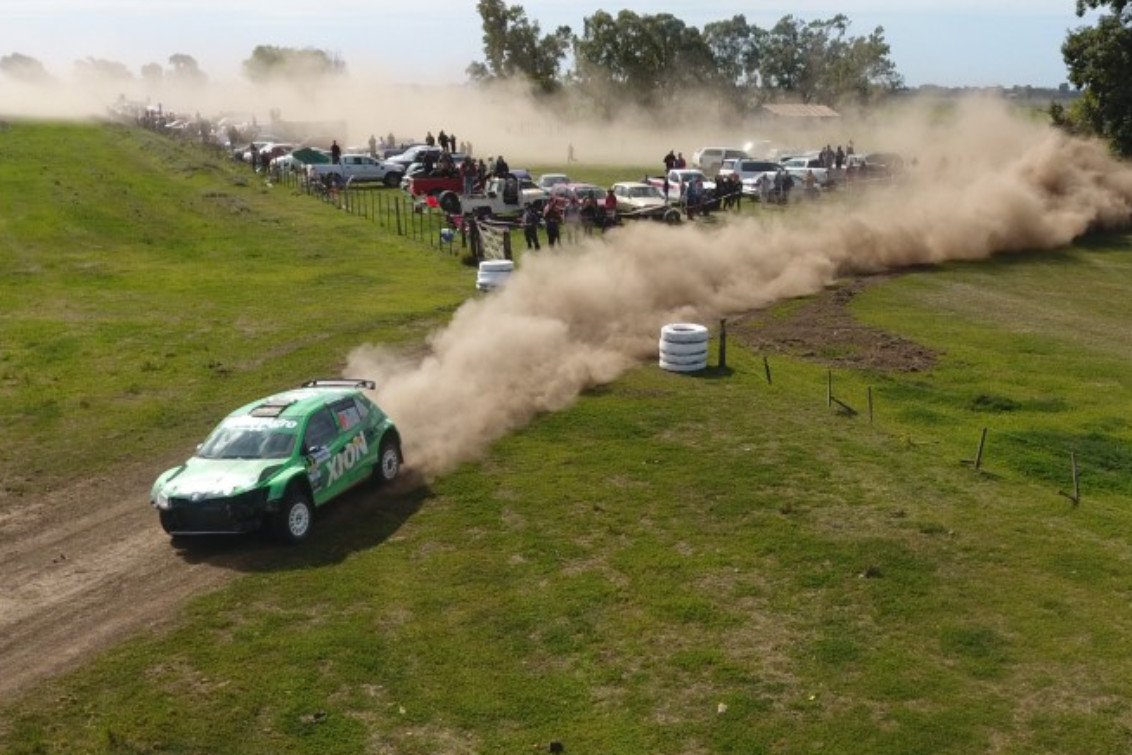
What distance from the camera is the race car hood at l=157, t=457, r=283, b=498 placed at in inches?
570

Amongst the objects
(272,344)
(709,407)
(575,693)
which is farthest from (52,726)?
(272,344)

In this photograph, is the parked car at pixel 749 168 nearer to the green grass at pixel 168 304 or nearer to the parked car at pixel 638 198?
the parked car at pixel 638 198

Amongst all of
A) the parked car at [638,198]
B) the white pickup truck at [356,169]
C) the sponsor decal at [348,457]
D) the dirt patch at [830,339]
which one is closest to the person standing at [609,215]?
the parked car at [638,198]

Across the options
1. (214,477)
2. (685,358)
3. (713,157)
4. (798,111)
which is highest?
(798,111)

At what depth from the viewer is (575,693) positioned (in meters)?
11.3

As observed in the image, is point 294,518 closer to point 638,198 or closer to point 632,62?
point 638,198

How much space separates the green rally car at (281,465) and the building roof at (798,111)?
94.1m

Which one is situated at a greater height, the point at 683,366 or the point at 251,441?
the point at 251,441

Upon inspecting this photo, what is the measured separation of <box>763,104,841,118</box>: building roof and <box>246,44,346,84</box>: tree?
5141 cm

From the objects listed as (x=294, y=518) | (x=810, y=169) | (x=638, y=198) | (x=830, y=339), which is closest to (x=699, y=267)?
(x=830, y=339)

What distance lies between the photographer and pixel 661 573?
13859 millimetres

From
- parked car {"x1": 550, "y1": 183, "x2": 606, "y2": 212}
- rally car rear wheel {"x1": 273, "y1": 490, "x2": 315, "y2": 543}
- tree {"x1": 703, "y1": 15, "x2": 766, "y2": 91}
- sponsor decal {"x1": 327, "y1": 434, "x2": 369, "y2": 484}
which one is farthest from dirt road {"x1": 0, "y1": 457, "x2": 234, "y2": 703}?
tree {"x1": 703, "y1": 15, "x2": 766, "y2": 91}

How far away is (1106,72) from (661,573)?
4353 cm

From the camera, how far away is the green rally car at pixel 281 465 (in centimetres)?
1441
